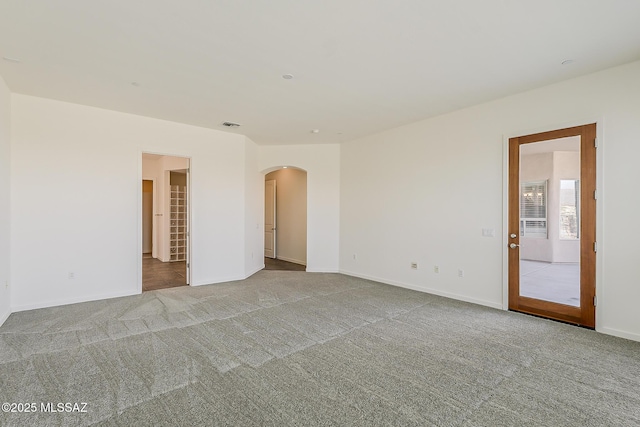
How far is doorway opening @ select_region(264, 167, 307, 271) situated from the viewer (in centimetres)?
839

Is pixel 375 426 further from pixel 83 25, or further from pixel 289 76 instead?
pixel 83 25

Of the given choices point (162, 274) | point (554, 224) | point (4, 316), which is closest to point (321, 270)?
point (162, 274)

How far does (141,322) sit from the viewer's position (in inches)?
147

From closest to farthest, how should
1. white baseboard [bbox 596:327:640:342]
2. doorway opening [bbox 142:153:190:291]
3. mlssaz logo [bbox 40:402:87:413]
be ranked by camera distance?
1. mlssaz logo [bbox 40:402:87:413]
2. white baseboard [bbox 596:327:640:342]
3. doorway opening [bbox 142:153:190:291]

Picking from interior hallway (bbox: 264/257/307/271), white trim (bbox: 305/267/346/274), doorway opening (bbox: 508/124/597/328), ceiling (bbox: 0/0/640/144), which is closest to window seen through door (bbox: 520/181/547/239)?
doorway opening (bbox: 508/124/597/328)

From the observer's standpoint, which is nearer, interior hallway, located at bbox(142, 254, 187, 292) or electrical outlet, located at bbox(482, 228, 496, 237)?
electrical outlet, located at bbox(482, 228, 496, 237)

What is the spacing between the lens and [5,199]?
3.89 metres

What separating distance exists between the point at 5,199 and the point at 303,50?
13.8ft

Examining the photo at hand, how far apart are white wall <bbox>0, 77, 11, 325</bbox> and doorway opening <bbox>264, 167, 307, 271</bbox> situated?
15.8 feet

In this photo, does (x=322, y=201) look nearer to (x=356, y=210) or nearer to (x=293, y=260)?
(x=356, y=210)

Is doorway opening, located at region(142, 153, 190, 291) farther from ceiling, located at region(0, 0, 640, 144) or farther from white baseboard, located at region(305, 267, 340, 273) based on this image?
ceiling, located at region(0, 0, 640, 144)

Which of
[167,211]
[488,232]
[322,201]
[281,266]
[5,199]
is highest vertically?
[322,201]

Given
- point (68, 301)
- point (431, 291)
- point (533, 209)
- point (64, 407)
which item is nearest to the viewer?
point (64, 407)

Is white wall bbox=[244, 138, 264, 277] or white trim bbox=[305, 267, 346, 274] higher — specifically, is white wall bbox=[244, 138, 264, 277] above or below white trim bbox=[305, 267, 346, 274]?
above
